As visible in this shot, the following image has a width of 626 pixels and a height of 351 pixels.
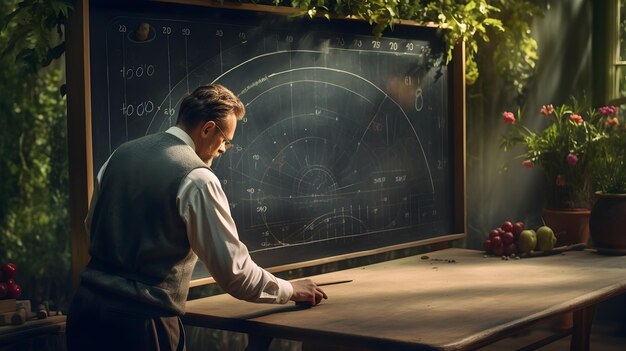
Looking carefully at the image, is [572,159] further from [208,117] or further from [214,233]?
[214,233]

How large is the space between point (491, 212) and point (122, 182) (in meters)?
3.76

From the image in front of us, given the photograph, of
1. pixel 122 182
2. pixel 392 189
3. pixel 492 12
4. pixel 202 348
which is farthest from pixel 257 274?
pixel 492 12

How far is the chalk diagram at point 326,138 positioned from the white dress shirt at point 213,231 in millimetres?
716

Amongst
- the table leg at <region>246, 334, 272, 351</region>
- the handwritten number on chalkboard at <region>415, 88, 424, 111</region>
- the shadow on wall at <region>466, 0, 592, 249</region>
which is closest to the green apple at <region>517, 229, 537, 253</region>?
the handwritten number on chalkboard at <region>415, 88, 424, 111</region>

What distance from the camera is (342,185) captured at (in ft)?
14.4

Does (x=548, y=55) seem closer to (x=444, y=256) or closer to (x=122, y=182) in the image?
(x=444, y=256)

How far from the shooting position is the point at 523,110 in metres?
6.18

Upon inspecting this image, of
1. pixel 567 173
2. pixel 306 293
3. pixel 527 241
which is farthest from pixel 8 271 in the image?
pixel 567 173

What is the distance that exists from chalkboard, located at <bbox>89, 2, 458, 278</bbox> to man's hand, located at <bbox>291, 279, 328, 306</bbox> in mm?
509

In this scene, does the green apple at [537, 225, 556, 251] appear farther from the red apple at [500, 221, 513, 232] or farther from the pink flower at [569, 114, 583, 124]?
the pink flower at [569, 114, 583, 124]

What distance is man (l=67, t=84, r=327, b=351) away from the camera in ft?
9.71

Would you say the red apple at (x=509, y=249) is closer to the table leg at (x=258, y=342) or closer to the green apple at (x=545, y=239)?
the green apple at (x=545, y=239)

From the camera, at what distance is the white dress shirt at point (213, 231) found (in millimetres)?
2955

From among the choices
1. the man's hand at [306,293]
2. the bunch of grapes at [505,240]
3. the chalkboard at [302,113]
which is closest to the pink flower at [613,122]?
the chalkboard at [302,113]
